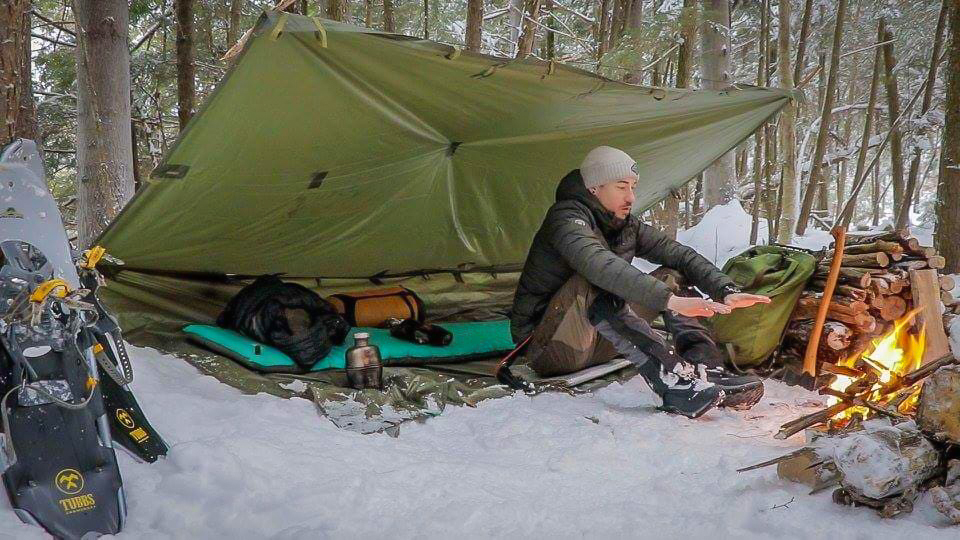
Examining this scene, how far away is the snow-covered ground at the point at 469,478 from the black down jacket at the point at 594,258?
1.69 ft

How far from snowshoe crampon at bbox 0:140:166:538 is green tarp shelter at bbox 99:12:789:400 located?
0.73m

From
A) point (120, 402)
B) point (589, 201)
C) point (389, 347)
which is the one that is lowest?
point (389, 347)

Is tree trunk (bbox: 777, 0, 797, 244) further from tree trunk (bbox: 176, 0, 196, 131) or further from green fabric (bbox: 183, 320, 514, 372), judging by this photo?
tree trunk (bbox: 176, 0, 196, 131)

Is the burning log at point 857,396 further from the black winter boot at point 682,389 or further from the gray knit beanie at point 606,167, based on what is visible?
the gray knit beanie at point 606,167

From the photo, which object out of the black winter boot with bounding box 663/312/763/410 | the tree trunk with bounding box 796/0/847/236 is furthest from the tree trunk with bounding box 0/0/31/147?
the tree trunk with bounding box 796/0/847/236

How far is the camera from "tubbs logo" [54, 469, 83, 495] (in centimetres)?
159

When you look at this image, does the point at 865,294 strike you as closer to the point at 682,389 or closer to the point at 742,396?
the point at 742,396

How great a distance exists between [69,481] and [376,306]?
2339 mm

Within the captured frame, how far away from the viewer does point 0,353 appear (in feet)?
5.64

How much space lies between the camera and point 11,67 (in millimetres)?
2646

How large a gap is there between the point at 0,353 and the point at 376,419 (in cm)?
118

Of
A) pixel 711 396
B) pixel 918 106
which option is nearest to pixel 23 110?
pixel 711 396

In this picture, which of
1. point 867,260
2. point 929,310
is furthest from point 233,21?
point 929,310

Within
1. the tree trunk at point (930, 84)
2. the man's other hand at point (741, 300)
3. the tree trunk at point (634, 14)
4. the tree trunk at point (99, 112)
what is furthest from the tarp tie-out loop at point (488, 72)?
the tree trunk at point (634, 14)
